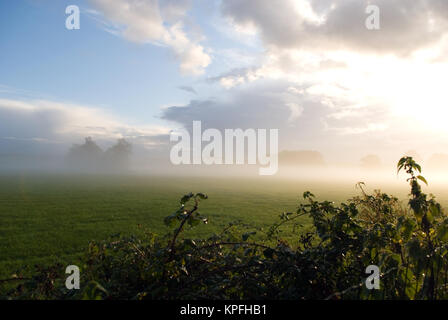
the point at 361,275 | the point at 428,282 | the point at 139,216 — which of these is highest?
the point at 428,282

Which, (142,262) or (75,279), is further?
(142,262)

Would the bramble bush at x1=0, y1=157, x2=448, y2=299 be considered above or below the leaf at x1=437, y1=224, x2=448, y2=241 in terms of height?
below

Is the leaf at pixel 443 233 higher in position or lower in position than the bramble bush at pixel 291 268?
higher

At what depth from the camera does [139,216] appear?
2103 centimetres

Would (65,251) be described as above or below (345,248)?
below

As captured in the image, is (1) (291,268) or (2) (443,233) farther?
(1) (291,268)

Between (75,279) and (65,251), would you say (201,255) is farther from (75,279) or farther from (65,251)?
(65,251)

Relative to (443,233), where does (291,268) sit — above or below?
below
